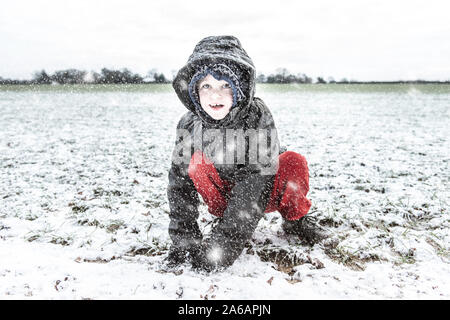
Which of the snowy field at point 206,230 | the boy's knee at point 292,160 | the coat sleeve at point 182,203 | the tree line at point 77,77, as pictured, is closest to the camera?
the snowy field at point 206,230

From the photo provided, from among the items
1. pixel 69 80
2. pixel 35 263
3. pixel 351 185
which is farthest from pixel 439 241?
pixel 69 80

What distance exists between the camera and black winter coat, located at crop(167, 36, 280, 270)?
1949mm

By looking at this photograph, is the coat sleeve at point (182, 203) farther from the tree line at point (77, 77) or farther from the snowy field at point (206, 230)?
the tree line at point (77, 77)

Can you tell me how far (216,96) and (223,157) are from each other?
426 mm

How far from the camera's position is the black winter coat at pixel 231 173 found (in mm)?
1949

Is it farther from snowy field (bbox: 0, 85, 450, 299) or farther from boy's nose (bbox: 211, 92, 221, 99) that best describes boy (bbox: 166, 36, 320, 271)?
snowy field (bbox: 0, 85, 450, 299)

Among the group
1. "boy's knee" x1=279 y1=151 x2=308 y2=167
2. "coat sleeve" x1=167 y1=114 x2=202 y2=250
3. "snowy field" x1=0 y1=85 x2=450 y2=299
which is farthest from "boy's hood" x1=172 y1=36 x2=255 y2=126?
"snowy field" x1=0 y1=85 x2=450 y2=299

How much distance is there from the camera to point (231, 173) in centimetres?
216

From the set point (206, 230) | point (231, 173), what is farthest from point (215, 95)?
point (206, 230)

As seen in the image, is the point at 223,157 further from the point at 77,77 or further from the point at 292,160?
the point at 77,77
